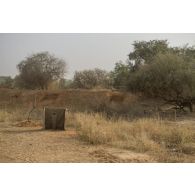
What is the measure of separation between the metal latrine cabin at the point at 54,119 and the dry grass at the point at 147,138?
3.36 ft

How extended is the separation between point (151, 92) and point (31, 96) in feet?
32.6

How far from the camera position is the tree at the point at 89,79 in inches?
1196

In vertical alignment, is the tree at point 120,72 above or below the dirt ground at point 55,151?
above

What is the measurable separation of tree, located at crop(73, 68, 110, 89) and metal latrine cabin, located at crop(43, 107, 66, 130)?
18.2 metres

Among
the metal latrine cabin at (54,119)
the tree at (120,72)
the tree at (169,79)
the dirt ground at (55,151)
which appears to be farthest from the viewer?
the tree at (120,72)

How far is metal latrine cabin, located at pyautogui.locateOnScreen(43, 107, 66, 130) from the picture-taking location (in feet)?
38.8

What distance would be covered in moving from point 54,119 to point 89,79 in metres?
19.0

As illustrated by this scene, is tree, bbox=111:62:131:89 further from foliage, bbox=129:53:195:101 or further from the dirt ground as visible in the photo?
the dirt ground

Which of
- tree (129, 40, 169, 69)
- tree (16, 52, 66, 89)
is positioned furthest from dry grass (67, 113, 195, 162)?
tree (16, 52, 66, 89)

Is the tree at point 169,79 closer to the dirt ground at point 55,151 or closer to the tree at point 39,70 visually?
the dirt ground at point 55,151

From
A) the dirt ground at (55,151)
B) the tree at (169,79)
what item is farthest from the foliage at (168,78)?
the dirt ground at (55,151)

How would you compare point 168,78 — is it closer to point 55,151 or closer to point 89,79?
point 55,151

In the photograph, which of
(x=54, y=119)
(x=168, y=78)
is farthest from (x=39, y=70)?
(x=54, y=119)

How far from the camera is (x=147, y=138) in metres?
9.02
